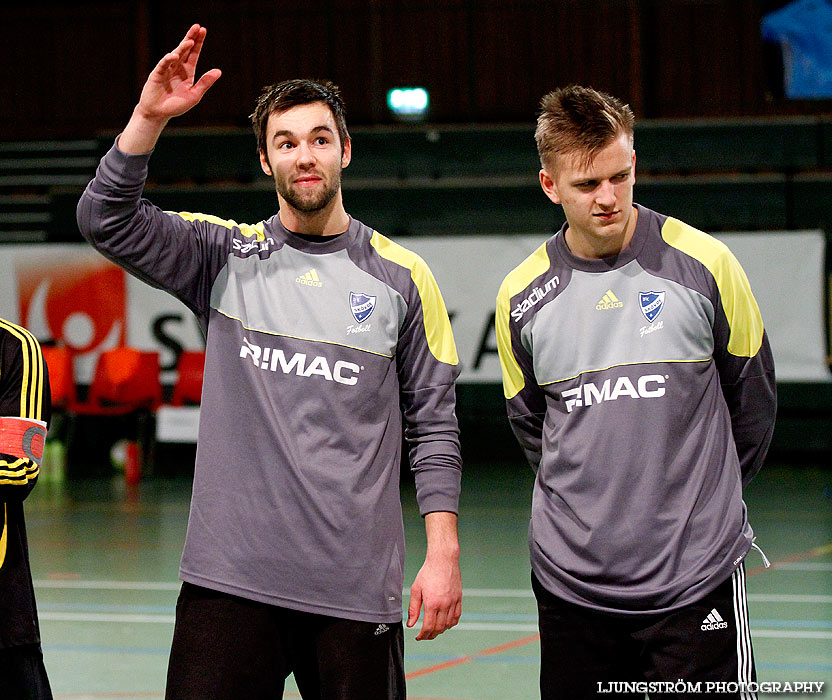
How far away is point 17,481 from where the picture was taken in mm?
2508

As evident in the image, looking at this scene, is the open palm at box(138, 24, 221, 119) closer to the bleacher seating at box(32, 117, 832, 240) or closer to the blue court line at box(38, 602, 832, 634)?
the blue court line at box(38, 602, 832, 634)

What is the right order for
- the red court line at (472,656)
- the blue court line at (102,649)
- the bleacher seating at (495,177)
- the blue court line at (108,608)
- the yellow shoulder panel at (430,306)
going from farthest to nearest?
the bleacher seating at (495,177)
the blue court line at (108,608)
the blue court line at (102,649)
the red court line at (472,656)
the yellow shoulder panel at (430,306)

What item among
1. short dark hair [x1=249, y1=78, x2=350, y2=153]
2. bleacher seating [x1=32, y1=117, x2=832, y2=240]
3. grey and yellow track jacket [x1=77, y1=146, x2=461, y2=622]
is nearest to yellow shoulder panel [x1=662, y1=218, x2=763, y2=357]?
grey and yellow track jacket [x1=77, y1=146, x2=461, y2=622]

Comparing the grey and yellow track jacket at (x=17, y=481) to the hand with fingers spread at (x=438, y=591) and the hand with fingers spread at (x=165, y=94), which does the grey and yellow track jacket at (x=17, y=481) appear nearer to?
the hand with fingers spread at (x=165, y=94)

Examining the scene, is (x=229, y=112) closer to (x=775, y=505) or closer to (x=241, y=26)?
(x=241, y=26)

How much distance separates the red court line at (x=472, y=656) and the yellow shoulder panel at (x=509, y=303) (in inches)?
96.6

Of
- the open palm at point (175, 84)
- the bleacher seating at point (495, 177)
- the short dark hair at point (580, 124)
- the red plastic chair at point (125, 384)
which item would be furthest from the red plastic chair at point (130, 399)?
Answer: the short dark hair at point (580, 124)

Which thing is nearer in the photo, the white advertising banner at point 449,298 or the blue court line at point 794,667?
the blue court line at point 794,667

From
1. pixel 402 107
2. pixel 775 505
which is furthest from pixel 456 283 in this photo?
pixel 775 505

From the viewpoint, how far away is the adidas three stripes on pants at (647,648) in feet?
8.24

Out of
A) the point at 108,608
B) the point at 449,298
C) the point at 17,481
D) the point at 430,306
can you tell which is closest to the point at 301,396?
the point at 430,306

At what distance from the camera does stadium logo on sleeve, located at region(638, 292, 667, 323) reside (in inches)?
104

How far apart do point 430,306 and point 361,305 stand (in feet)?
0.57

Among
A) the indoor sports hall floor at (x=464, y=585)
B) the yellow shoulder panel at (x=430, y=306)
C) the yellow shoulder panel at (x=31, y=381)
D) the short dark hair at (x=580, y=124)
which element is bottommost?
the indoor sports hall floor at (x=464, y=585)
